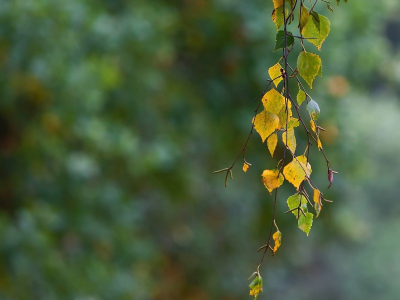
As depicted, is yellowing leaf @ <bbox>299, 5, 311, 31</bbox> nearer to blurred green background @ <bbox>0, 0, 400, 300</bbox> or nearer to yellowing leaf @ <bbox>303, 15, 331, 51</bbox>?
yellowing leaf @ <bbox>303, 15, 331, 51</bbox>

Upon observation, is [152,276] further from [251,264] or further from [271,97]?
[271,97]

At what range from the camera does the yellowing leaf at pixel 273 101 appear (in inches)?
33.7

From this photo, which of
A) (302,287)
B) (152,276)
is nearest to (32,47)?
(152,276)

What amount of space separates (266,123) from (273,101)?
0.04 metres

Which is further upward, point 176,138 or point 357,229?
Answer: point 176,138

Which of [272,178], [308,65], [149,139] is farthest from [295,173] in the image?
[149,139]

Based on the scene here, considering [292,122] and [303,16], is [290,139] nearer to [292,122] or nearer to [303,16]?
[292,122]

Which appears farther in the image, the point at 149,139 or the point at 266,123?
the point at 149,139

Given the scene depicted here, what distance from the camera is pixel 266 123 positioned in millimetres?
877

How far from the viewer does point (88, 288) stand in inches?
153

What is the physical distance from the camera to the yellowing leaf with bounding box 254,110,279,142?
34.4 inches

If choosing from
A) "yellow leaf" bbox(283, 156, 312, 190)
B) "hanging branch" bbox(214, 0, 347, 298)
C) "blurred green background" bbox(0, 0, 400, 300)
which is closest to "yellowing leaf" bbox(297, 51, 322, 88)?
"hanging branch" bbox(214, 0, 347, 298)

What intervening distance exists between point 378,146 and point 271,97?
11.0m

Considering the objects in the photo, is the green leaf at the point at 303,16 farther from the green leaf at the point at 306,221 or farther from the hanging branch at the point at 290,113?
the green leaf at the point at 306,221
